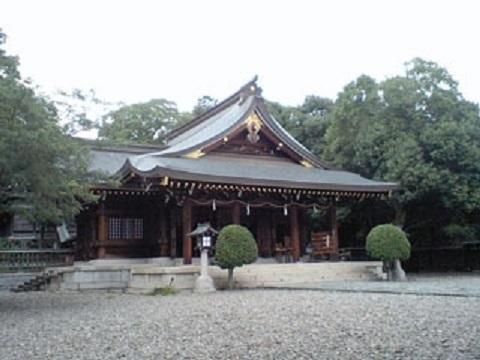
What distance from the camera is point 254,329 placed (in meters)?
8.50

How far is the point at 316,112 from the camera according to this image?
39000 mm

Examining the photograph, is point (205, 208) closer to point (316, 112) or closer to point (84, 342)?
point (84, 342)

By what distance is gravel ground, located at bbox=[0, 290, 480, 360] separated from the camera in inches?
266

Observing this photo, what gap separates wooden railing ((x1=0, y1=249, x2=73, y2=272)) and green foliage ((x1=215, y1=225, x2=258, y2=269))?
1000 centimetres

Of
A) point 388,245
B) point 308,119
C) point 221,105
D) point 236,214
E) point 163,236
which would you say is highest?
point 308,119

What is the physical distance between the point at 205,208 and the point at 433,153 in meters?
10.1

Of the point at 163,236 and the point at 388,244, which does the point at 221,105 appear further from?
the point at 388,244

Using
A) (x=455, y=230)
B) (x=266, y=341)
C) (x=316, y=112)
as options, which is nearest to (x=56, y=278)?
(x=266, y=341)

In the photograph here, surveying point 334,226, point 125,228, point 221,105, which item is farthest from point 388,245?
point 221,105

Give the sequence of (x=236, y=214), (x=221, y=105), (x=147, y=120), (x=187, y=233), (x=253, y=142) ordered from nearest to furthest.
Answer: (x=187, y=233) → (x=236, y=214) → (x=253, y=142) → (x=221, y=105) → (x=147, y=120)

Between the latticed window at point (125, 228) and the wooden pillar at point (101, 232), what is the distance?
1.14ft

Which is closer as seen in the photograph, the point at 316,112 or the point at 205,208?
the point at 205,208

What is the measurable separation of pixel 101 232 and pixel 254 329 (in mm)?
12925

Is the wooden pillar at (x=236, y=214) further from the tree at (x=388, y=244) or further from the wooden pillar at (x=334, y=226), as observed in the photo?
the tree at (x=388, y=244)
